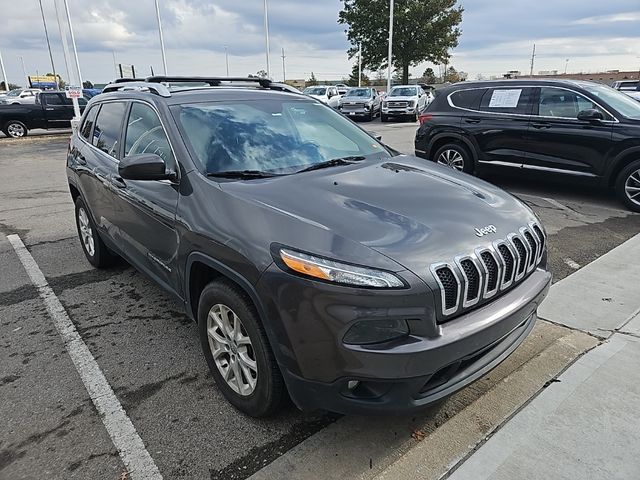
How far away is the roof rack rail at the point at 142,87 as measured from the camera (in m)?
3.40

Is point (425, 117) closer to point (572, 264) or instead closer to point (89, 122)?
point (572, 264)

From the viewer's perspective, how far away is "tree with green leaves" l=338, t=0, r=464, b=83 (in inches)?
Answer: 1654

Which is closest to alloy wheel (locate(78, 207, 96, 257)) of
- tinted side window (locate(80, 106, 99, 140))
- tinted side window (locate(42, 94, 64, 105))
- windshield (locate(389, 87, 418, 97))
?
tinted side window (locate(80, 106, 99, 140))

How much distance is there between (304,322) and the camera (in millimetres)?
2055

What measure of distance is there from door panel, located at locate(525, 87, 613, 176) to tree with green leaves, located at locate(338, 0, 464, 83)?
126 ft

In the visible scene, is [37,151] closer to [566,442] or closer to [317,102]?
[317,102]

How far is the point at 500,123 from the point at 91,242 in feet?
20.5

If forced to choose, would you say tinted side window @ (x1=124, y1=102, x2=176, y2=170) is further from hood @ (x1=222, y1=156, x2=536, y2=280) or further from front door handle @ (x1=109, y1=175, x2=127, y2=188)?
hood @ (x1=222, y1=156, x2=536, y2=280)

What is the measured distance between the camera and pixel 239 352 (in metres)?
2.52

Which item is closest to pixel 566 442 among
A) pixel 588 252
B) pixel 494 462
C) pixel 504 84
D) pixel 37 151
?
pixel 494 462

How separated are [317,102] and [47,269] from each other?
3275 mm

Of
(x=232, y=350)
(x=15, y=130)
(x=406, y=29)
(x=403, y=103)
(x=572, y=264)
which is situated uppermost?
(x=406, y=29)

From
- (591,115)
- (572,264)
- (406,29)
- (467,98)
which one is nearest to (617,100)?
(591,115)

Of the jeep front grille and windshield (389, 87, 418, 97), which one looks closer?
the jeep front grille
